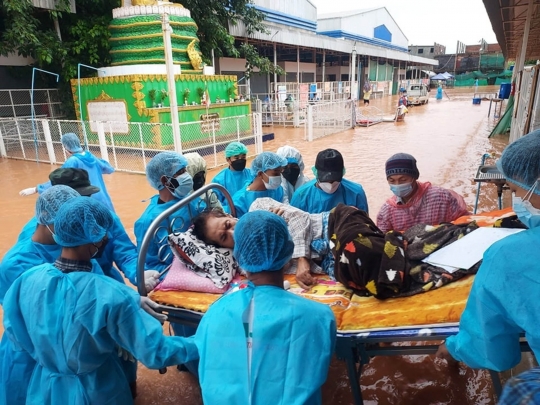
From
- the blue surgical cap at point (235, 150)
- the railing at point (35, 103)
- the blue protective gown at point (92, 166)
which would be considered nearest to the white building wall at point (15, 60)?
the railing at point (35, 103)

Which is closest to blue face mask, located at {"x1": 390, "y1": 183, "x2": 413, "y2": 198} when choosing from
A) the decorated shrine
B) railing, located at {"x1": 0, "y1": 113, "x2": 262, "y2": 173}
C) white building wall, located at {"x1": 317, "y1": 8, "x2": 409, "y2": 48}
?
railing, located at {"x1": 0, "y1": 113, "x2": 262, "y2": 173}

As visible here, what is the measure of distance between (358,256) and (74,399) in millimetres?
1614

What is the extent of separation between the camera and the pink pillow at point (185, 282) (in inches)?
94.6

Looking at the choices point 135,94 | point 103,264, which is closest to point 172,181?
point 103,264

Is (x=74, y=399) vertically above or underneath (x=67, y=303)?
underneath

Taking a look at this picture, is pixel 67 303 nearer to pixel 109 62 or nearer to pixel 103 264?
pixel 103 264

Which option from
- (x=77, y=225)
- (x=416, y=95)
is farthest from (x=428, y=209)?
(x=416, y=95)

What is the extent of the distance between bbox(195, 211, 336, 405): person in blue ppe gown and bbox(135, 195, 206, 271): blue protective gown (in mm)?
1355

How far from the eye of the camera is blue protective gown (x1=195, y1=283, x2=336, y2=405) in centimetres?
143

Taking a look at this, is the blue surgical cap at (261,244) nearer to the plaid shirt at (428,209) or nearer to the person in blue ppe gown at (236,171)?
the plaid shirt at (428,209)

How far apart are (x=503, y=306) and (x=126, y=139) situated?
38.7 ft

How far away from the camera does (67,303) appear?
176 cm

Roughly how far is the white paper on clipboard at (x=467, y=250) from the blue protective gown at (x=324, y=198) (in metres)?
1.25

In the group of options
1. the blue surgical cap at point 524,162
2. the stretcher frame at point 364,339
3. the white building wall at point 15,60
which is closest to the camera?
the blue surgical cap at point 524,162
